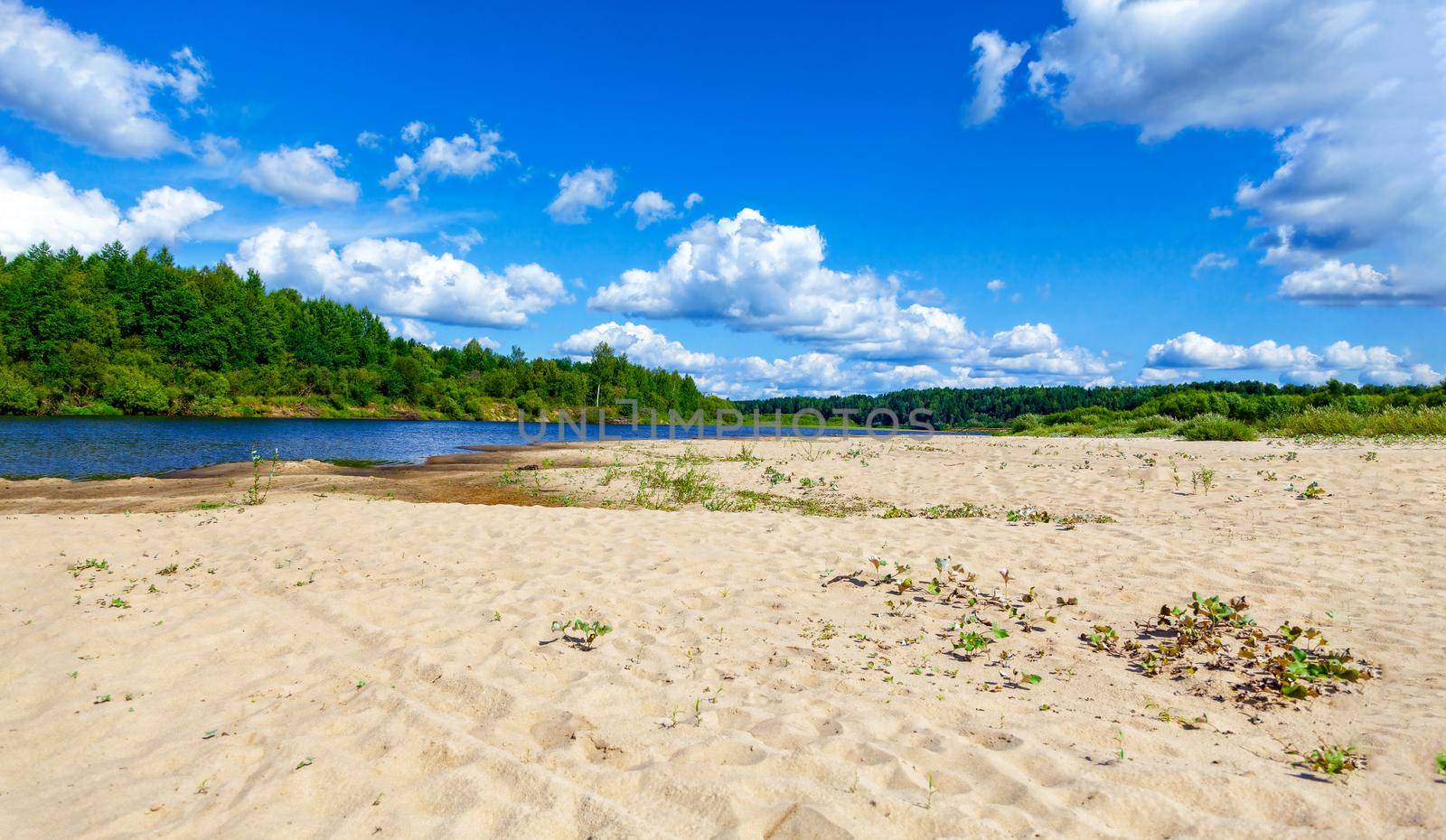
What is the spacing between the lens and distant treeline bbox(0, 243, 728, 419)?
5844 centimetres

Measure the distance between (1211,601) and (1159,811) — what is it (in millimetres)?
3366

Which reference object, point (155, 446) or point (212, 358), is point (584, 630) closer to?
point (155, 446)

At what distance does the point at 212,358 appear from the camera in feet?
250

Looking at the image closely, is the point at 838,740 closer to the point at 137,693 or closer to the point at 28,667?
the point at 137,693

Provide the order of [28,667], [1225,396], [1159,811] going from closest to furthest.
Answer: [1159,811] < [28,667] < [1225,396]

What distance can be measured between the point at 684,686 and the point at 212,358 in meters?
93.8

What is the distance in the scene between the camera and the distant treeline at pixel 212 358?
192 ft

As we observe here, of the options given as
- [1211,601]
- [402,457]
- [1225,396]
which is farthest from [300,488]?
[1225,396]

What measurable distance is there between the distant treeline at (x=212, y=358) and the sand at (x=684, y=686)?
65.8 m

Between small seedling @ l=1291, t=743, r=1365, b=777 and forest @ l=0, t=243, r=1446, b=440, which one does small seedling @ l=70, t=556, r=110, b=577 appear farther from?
forest @ l=0, t=243, r=1446, b=440

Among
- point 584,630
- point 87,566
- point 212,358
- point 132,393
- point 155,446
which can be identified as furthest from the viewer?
point 212,358

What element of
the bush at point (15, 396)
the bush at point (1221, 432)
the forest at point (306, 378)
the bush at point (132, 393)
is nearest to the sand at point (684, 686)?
the bush at point (1221, 432)

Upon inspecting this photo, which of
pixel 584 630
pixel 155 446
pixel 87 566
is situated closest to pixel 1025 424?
pixel 584 630

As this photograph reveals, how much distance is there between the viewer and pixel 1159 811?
2900mm
